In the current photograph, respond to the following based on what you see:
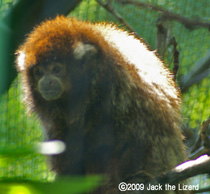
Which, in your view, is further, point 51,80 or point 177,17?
point 177,17

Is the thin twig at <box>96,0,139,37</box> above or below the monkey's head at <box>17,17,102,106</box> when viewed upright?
above

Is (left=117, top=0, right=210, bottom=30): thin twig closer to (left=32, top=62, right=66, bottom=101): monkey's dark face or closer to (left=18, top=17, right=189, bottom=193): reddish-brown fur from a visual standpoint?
(left=18, top=17, right=189, bottom=193): reddish-brown fur

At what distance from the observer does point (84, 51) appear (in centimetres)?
208

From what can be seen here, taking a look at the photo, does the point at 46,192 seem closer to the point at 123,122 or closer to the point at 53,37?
the point at 123,122

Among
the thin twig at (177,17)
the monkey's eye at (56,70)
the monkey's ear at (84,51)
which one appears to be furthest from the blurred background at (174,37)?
the monkey's ear at (84,51)

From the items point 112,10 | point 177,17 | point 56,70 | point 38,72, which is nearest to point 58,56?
Result: point 56,70

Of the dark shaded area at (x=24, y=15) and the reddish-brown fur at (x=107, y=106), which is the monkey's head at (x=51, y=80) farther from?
the dark shaded area at (x=24, y=15)

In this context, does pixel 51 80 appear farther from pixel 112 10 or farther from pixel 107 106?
pixel 112 10

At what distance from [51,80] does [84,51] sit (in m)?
0.30

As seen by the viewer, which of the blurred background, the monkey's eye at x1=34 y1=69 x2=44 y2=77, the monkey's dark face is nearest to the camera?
the monkey's dark face

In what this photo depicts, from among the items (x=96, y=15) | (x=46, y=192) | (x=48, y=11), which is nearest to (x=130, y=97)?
(x=48, y=11)

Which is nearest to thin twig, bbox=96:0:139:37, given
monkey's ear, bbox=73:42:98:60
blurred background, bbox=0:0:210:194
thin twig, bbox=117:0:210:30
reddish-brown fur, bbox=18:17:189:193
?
blurred background, bbox=0:0:210:194

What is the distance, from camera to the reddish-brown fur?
6.67 ft

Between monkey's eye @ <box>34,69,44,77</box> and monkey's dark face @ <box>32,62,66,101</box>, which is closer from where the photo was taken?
monkey's dark face @ <box>32,62,66,101</box>
